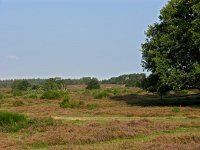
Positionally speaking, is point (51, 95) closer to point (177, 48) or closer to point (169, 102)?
point (169, 102)

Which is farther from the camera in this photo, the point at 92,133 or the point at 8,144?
the point at 92,133

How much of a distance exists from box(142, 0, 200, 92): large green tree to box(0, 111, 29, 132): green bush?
2066 cm

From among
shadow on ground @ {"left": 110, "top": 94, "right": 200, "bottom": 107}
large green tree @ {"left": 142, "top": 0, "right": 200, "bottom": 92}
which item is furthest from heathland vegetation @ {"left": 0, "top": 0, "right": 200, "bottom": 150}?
shadow on ground @ {"left": 110, "top": 94, "right": 200, "bottom": 107}

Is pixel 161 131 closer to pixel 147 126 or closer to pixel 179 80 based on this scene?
pixel 147 126

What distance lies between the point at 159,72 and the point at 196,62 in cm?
379

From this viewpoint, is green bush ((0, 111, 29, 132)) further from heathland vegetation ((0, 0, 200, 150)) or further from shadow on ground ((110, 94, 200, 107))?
shadow on ground ((110, 94, 200, 107))

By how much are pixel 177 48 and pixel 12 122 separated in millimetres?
23681

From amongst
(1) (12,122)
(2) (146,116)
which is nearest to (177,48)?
(2) (146,116)

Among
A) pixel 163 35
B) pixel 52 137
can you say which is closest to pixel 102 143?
pixel 52 137

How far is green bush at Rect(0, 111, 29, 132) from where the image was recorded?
2325 cm

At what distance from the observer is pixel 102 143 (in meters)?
17.9

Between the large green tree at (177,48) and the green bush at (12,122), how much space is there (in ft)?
67.8

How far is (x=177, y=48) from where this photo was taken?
43.8 metres

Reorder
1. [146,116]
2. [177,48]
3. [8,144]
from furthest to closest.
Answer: [177,48]
[146,116]
[8,144]
